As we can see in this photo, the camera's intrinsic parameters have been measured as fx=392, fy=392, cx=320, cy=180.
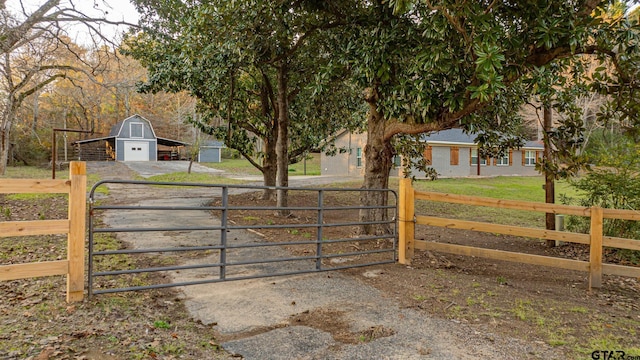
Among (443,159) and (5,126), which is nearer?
(5,126)

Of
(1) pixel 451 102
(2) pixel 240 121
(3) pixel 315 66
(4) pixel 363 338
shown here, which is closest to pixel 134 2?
(2) pixel 240 121

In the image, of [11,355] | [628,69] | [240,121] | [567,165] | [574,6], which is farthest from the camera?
[240,121]

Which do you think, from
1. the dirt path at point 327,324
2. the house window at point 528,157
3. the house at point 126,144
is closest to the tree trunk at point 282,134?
the dirt path at point 327,324

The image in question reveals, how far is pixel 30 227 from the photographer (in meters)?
3.53

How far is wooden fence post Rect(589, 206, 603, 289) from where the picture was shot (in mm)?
4988

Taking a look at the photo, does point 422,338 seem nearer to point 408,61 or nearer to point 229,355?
point 229,355

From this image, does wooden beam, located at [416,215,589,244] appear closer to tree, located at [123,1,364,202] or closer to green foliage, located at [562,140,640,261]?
tree, located at [123,1,364,202]

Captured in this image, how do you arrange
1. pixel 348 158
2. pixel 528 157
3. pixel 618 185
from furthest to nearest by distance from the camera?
pixel 528 157
pixel 348 158
pixel 618 185

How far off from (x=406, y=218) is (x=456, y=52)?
240 centimetres

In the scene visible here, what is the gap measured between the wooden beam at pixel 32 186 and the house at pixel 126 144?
35.8 meters

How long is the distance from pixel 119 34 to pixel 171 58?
344 centimetres

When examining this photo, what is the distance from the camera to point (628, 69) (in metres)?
5.89

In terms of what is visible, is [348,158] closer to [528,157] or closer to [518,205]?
[528,157]

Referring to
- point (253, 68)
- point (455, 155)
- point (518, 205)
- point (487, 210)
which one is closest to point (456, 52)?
Result: point (518, 205)
